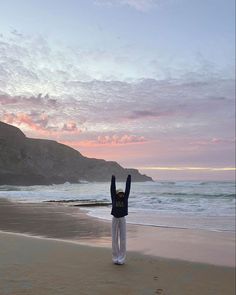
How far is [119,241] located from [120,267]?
0.79m

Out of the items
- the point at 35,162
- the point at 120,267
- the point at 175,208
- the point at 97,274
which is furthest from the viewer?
the point at 35,162

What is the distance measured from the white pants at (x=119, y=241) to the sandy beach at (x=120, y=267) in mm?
169

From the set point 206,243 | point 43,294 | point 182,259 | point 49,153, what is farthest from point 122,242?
point 49,153

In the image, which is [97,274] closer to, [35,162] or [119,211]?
[119,211]

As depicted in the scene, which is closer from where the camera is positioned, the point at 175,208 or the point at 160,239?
the point at 160,239

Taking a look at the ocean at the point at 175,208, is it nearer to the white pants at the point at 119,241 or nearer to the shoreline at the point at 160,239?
the shoreline at the point at 160,239

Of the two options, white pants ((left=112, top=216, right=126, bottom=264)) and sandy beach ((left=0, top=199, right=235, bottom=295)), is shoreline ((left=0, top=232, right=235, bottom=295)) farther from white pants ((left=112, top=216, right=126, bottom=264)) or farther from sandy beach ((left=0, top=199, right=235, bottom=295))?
white pants ((left=112, top=216, right=126, bottom=264))

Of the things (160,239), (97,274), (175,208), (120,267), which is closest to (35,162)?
(175,208)

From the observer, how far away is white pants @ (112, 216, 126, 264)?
326 inches

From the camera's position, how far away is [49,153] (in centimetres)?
17750

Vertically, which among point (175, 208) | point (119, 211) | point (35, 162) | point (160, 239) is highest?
point (35, 162)

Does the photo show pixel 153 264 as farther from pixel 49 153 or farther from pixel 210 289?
pixel 49 153

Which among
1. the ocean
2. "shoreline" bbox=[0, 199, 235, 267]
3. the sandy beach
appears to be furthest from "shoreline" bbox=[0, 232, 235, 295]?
the ocean

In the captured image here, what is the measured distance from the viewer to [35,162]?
521ft
